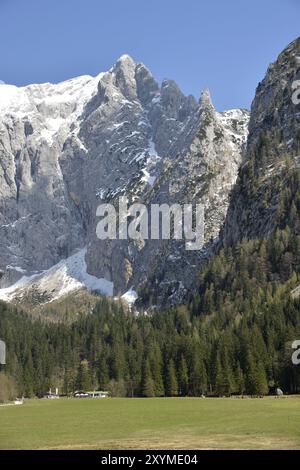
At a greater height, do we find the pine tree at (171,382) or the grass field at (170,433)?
the pine tree at (171,382)

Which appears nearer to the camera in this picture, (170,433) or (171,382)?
(170,433)

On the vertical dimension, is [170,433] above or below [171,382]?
below

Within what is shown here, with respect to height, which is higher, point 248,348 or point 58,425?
point 248,348

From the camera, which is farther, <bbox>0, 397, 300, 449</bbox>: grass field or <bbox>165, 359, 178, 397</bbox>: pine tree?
<bbox>165, 359, 178, 397</bbox>: pine tree

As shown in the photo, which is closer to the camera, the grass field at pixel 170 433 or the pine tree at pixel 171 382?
the grass field at pixel 170 433

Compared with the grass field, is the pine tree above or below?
above

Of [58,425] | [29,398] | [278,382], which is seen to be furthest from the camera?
[29,398]

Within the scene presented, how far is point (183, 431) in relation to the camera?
57.2 metres
